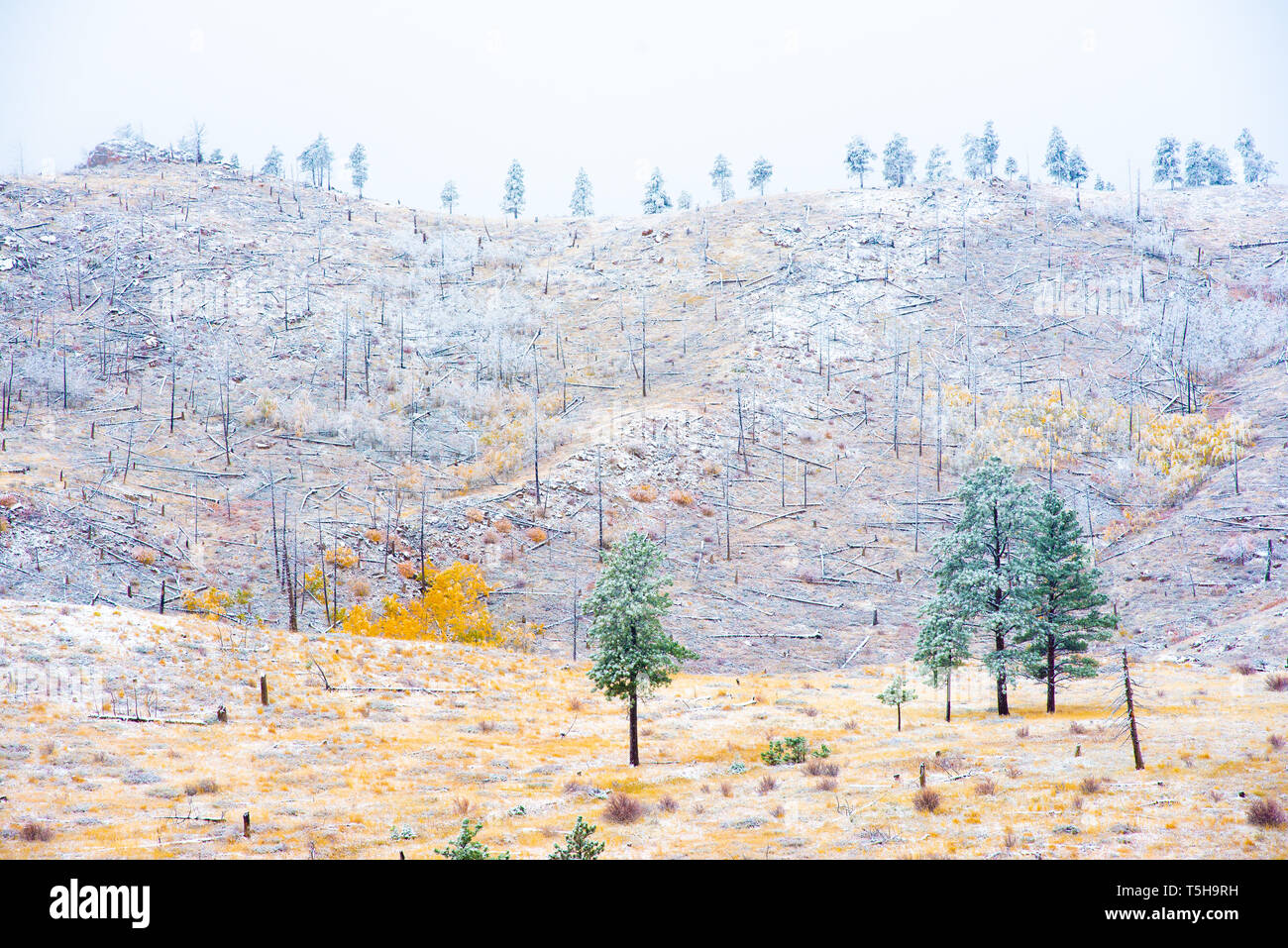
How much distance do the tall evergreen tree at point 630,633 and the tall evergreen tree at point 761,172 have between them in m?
129

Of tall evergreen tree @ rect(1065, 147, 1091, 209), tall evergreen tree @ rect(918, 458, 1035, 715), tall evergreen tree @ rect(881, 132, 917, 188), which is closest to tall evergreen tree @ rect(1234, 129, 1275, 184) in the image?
tall evergreen tree @ rect(1065, 147, 1091, 209)

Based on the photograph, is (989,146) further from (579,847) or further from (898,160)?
(579,847)

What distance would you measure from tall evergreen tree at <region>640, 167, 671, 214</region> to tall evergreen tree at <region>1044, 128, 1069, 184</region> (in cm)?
7065

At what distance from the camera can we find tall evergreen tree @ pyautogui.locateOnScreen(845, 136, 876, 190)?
140 metres

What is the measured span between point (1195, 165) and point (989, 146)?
39.1 meters

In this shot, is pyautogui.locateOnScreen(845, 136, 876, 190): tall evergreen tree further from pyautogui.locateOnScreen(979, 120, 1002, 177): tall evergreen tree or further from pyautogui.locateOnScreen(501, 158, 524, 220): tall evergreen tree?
→ pyautogui.locateOnScreen(501, 158, 524, 220): tall evergreen tree

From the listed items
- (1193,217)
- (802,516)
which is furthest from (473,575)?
(1193,217)

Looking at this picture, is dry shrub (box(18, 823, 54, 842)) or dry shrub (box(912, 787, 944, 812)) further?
dry shrub (box(912, 787, 944, 812))

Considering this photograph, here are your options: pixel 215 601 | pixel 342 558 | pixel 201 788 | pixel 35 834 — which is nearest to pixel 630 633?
pixel 201 788

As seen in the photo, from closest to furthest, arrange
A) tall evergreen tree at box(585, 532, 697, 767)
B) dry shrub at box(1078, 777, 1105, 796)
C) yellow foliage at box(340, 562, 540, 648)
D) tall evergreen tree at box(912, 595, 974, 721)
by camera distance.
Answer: dry shrub at box(1078, 777, 1105, 796) < tall evergreen tree at box(585, 532, 697, 767) < tall evergreen tree at box(912, 595, 974, 721) < yellow foliage at box(340, 562, 540, 648)

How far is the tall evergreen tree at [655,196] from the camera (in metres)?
152

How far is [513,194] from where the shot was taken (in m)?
145

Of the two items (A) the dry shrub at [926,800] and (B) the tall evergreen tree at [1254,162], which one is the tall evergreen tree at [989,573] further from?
(B) the tall evergreen tree at [1254,162]
